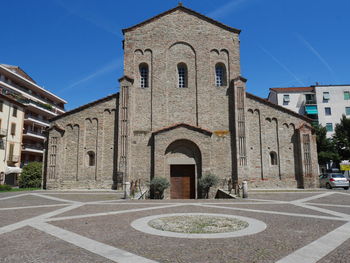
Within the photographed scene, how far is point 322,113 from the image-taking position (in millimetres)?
45656

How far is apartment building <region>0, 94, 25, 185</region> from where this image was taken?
31.9 metres

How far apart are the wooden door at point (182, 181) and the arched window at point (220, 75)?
787 cm

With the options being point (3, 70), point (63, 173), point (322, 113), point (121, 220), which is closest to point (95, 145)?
point (63, 173)

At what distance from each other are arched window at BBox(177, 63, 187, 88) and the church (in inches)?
3.7

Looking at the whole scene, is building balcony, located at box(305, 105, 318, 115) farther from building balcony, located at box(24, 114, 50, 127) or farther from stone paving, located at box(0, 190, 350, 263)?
building balcony, located at box(24, 114, 50, 127)

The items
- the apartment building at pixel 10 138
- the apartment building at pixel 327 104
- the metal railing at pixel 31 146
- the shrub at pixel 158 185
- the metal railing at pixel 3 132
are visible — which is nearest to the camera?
the shrub at pixel 158 185

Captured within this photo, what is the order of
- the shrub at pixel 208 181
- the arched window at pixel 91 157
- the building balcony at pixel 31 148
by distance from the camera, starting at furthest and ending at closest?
the building balcony at pixel 31 148
the arched window at pixel 91 157
the shrub at pixel 208 181

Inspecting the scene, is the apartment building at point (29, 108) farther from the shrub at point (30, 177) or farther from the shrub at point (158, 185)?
the shrub at point (158, 185)

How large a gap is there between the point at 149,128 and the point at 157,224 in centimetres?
1353

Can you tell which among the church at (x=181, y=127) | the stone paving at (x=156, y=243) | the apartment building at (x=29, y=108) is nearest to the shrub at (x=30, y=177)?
the church at (x=181, y=127)

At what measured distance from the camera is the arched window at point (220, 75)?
21875 mm

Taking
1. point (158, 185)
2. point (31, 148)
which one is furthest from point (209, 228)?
point (31, 148)

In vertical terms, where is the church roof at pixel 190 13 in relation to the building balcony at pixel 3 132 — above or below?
above

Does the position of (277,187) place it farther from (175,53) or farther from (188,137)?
(175,53)
